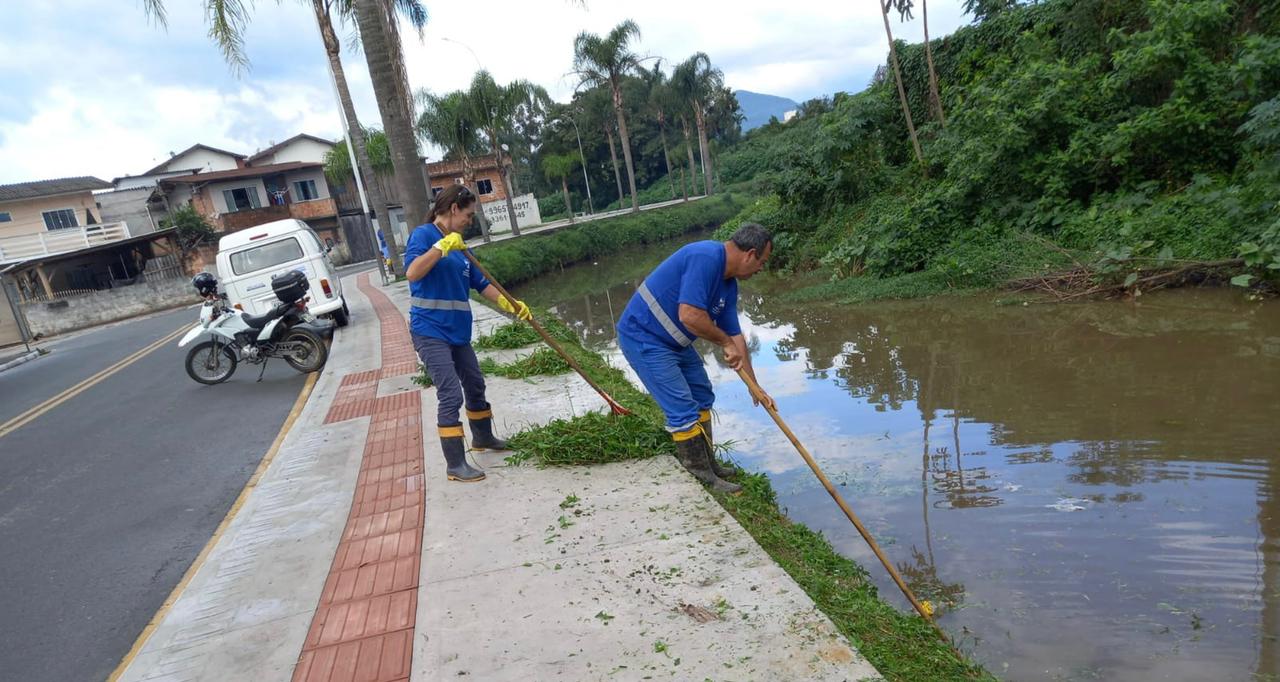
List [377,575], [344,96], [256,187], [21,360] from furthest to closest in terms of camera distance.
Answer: [256,187] → [344,96] → [21,360] → [377,575]

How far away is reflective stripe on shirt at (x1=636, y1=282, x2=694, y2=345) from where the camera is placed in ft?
14.2

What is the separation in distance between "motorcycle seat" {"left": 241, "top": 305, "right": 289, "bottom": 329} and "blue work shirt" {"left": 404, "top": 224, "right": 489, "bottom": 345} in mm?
5733

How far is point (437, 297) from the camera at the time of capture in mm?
4848

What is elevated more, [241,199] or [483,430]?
[241,199]

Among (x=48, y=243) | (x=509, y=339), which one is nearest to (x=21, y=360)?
(x=509, y=339)

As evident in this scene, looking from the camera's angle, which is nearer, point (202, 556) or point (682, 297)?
point (682, 297)

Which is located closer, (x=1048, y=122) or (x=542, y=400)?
(x=542, y=400)

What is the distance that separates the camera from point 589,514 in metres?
4.12

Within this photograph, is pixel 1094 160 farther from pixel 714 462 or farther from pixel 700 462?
pixel 700 462

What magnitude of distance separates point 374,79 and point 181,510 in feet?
26.0

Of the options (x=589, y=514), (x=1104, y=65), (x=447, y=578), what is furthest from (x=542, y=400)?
(x=1104, y=65)

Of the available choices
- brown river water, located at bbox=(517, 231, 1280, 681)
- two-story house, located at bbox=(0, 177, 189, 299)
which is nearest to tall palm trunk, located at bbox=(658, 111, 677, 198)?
two-story house, located at bbox=(0, 177, 189, 299)

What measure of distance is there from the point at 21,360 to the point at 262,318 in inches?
459

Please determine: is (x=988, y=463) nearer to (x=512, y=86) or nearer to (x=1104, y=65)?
(x=1104, y=65)
